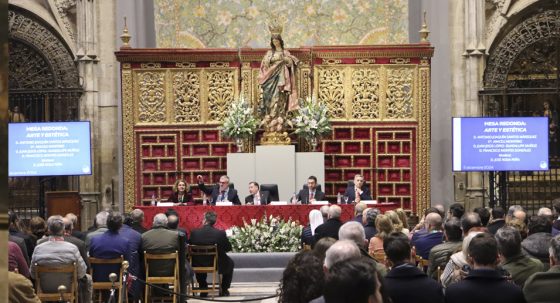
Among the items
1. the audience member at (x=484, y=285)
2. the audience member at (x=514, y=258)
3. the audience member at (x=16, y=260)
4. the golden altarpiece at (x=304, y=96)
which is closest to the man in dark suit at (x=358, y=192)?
the golden altarpiece at (x=304, y=96)

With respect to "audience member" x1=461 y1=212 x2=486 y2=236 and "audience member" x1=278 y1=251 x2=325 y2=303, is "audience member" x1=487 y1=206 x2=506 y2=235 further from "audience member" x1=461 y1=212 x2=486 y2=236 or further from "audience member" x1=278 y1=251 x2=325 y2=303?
"audience member" x1=278 y1=251 x2=325 y2=303

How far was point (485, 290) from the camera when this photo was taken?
5324 millimetres

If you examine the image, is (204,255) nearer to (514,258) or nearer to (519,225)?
(519,225)

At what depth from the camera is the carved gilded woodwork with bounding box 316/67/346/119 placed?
18.4 metres

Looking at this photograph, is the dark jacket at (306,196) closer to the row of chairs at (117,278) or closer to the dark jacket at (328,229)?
the row of chairs at (117,278)

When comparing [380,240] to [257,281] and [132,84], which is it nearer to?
[257,281]

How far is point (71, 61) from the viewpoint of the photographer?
19.4 metres

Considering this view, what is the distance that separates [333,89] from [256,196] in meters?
3.31

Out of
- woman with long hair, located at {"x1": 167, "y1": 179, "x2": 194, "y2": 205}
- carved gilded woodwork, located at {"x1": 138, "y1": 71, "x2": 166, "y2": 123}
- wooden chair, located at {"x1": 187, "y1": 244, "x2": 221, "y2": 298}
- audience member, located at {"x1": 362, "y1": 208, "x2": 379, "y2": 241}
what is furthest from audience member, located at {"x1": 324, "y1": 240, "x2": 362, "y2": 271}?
carved gilded woodwork, located at {"x1": 138, "y1": 71, "x2": 166, "y2": 123}

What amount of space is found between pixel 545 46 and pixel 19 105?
10091 millimetres

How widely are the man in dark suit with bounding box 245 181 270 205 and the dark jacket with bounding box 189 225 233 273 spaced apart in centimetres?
296

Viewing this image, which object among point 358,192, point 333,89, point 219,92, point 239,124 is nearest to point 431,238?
point 358,192

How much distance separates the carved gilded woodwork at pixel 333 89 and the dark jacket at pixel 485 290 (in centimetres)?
1306

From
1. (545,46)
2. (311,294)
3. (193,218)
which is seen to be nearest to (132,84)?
(193,218)
